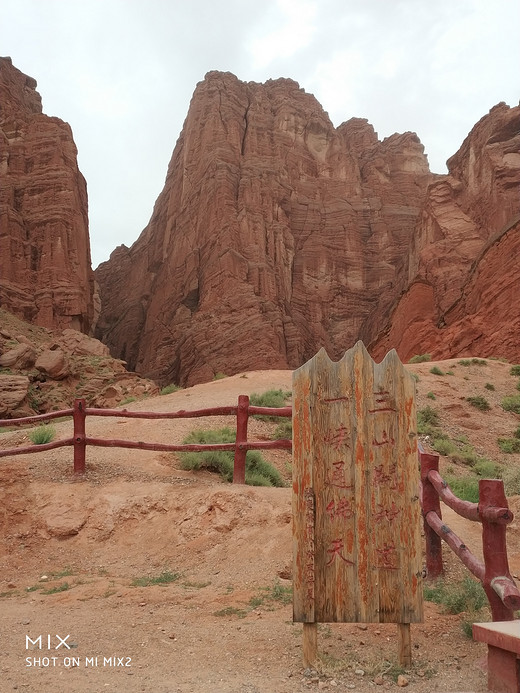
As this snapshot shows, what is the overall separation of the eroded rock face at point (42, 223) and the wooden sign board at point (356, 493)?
138ft

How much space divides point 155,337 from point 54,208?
1415cm

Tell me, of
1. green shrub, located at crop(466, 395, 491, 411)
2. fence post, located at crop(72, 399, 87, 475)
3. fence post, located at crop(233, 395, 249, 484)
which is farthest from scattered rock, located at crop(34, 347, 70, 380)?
fence post, located at crop(233, 395, 249, 484)

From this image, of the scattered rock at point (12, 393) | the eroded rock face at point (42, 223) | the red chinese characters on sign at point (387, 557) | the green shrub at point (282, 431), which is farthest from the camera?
the eroded rock face at point (42, 223)

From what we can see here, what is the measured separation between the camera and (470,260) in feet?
125

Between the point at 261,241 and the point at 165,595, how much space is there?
47.9 m

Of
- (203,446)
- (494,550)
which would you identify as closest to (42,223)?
(203,446)

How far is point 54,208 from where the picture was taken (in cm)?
4709

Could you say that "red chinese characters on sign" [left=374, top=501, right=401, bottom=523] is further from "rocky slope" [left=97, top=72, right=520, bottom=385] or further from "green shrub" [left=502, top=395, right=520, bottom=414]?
"rocky slope" [left=97, top=72, right=520, bottom=385]

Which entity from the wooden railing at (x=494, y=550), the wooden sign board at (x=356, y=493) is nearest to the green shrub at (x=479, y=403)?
the wooden railing at (x=494, y=550)

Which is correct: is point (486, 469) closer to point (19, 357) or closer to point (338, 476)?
point (338, 476)

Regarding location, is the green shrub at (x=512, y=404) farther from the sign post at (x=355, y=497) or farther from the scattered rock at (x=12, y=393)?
the scattered rock at (x=12, y=393)

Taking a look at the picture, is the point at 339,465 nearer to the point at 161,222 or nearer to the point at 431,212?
the point at 431,212

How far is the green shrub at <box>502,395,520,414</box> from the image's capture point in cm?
1878

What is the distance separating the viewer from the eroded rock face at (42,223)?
43.8 meters
